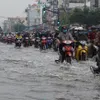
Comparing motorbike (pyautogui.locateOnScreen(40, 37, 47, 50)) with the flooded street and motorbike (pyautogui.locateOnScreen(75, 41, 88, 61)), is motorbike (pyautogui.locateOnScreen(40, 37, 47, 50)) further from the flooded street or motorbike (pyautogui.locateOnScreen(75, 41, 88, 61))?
the flooded street

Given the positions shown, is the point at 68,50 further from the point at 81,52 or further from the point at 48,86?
the point at 48,86

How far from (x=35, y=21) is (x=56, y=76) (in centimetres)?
14704

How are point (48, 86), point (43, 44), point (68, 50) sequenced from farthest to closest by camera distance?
point (43, 44) → point (68, 50) → point (48, 86)

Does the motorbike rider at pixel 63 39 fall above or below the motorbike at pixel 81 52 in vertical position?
above

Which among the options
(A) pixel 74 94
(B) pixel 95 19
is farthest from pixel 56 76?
(B) pixel 95 19

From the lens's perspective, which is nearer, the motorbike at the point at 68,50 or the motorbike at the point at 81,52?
the motorbike at the point at 68,50

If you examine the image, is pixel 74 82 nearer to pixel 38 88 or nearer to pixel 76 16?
pixel 38 88

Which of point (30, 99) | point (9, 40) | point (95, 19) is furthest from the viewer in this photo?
point (95, 19)

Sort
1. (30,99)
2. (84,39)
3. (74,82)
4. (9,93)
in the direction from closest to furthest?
(30,99), (9,93), (74,82), (84,39)

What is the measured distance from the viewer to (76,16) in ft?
195

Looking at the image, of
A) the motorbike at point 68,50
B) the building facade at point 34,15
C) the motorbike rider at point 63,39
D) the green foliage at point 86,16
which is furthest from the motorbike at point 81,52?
the building facade at point 34,15

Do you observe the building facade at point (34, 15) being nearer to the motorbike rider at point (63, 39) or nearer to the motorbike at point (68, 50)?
the motorbike rider at point (63, 39)

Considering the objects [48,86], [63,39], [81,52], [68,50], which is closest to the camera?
[48,86]

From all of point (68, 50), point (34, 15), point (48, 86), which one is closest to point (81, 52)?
point (68, 50)
